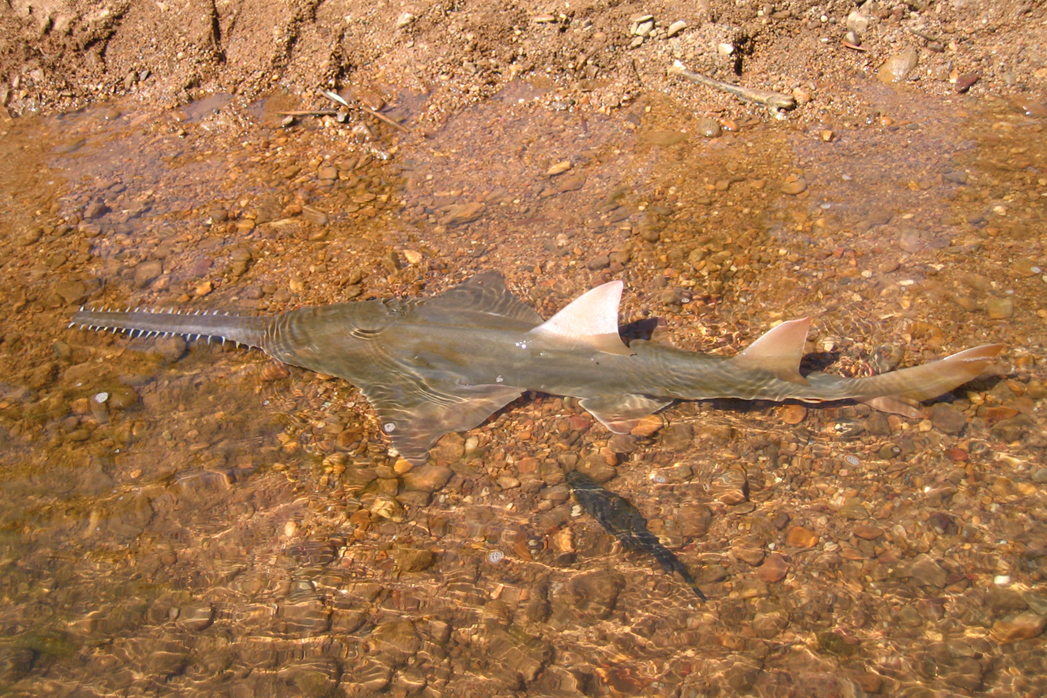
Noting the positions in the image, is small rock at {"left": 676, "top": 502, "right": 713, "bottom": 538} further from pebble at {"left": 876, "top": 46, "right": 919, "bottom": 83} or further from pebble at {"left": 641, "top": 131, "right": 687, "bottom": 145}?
pebble at {"left": 876, "top": 46, "right": 919, "bottom": 83}

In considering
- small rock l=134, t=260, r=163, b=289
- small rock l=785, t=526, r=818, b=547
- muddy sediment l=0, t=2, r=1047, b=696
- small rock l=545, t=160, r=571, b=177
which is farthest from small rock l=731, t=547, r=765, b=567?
small rock l=134, t=260, r=163, b=289

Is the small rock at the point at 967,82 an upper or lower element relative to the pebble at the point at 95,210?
upper

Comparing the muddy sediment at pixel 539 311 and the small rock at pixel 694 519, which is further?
the small rock at pixel 694 519

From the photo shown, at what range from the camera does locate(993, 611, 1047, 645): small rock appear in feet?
10.5

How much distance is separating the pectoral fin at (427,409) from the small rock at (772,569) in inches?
69.7

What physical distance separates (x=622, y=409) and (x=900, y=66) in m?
5.04

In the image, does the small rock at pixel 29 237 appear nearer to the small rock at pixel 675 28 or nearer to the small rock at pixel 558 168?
the small rock at pixel 558 168

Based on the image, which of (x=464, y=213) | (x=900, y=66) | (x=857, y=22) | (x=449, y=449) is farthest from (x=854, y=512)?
(x=857, y=22)

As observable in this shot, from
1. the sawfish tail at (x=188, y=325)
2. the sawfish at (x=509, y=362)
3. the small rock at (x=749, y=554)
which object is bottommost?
the small rock at (x=749, y=554)

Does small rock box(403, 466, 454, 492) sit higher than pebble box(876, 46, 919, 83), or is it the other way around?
pebble box(876, 46, 919, 83)

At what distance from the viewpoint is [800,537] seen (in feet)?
12.2

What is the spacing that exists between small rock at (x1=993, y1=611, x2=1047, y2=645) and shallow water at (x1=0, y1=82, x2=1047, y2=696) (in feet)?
0.14

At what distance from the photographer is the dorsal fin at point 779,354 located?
4.04 meters

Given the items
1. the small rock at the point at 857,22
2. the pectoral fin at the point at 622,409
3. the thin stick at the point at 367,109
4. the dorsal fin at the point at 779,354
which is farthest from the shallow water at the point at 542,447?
the small rock at the point at 857,22
